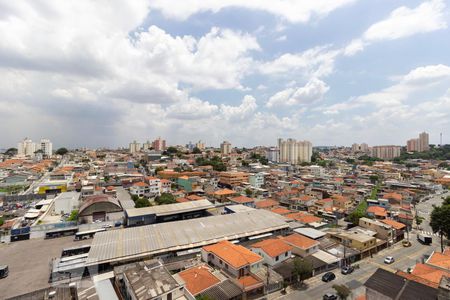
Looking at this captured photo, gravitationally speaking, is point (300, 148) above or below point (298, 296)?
above

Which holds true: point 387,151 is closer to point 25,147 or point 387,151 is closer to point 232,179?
point 232,179

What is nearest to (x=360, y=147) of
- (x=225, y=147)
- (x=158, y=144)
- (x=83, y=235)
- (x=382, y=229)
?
(x=225, y=147)

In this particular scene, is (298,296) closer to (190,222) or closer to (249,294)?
(249,294)

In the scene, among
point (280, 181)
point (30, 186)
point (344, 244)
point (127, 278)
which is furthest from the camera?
point (280, 181)

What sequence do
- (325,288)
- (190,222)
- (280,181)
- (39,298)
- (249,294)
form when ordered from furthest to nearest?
(280,181) → (190,222) → (325,288) → (249,294) → (39,298)

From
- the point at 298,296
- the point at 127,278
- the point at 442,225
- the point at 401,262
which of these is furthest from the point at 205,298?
the point at 442,225

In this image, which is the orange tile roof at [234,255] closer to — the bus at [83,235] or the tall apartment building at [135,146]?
the bus at [83,235]
